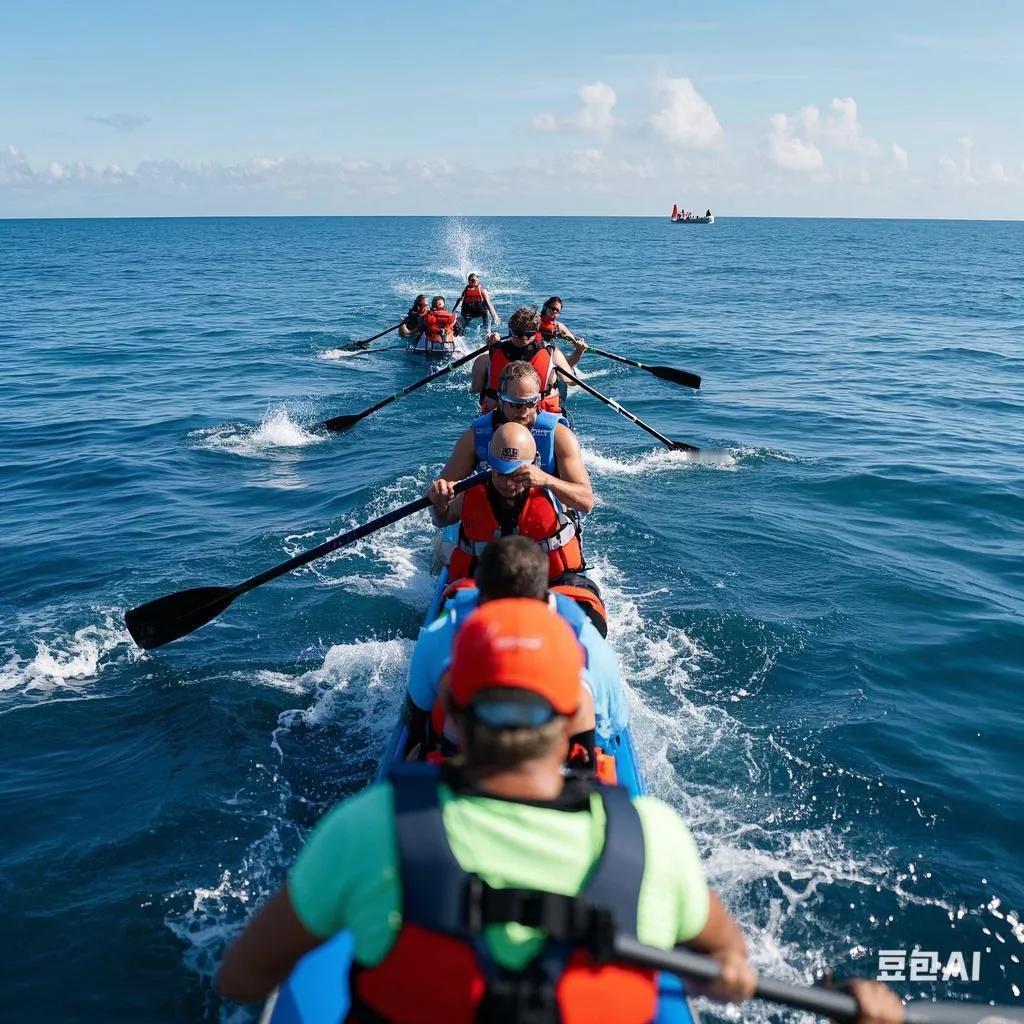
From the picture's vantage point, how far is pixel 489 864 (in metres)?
1.73

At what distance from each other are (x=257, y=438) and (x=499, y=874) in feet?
49.1

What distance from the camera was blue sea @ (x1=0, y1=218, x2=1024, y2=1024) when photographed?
5180 mm

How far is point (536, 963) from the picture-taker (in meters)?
1.72

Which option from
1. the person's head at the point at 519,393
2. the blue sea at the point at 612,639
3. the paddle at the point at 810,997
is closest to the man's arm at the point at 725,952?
the paddle at the point at 810,997

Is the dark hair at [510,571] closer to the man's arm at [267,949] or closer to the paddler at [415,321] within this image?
the man's arm at [267,949]

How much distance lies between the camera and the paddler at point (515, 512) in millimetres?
5508

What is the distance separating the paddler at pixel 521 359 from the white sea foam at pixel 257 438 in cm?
558

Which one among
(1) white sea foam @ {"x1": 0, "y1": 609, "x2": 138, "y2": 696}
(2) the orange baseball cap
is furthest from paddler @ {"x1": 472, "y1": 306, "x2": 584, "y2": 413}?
(2) the orange baseball cap

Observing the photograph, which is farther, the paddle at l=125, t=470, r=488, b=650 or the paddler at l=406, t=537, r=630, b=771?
the paddle at l=125, t=470, r=488, b=650

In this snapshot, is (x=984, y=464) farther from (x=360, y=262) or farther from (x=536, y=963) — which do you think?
(x=360, y=262)

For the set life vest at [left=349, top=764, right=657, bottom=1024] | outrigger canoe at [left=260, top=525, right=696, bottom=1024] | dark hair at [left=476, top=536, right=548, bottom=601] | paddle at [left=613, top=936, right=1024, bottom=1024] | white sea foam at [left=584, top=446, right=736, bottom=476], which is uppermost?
dark hair at [left=476, top=536, right=548, bottom=601]

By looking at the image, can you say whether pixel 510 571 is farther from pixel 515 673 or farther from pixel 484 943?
pixel 484 943

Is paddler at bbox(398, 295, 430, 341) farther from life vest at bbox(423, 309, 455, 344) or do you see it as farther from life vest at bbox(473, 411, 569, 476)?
life vest at bbox(473, 411, 569, 476)

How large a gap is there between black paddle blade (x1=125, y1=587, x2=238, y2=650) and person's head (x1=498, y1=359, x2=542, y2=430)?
10.1 feet
